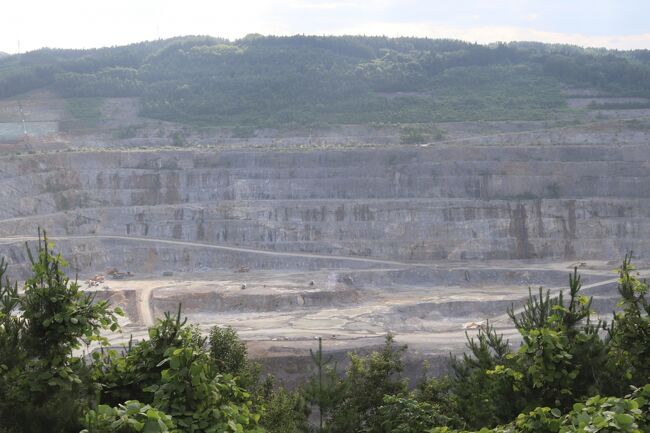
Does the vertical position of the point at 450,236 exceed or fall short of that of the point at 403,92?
it falls short

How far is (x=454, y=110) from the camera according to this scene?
3575 inches

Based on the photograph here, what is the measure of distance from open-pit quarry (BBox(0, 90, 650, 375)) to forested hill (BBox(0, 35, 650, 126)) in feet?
67.9

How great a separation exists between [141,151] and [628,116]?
179 feet

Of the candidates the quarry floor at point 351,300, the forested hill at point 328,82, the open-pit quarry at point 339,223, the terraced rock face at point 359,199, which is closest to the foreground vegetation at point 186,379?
the quarry floor at point 351,300

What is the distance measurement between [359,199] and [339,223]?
3.39 m

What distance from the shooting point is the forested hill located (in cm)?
9288

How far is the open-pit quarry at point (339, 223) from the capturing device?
5244cm

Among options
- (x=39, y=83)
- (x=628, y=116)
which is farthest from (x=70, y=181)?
(x=628, y=116)

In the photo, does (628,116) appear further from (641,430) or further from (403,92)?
(641,430)

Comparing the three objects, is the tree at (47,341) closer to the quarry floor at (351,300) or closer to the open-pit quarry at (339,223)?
the quarry floor at (351,300)

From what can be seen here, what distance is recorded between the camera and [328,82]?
4067 inches

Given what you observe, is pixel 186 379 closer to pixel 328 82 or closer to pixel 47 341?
pixel 47 341

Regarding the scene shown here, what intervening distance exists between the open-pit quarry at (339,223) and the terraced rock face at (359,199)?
0.42 feet

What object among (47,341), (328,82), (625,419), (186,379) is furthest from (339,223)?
(625,419)
